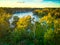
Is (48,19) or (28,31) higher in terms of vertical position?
(48,19)

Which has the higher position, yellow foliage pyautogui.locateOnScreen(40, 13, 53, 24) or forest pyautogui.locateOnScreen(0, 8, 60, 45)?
yellow foliage pyautogui.locateOnScreen(40, 13, 53, 24)

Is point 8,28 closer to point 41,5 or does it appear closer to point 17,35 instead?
point 17,35

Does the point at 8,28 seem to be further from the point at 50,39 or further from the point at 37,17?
the point at 50,39

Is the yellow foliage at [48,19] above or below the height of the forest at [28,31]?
above

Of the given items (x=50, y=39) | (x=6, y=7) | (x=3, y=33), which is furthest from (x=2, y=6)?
(x=50, y=39)

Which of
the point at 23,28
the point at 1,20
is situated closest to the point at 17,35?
the point at 23,28

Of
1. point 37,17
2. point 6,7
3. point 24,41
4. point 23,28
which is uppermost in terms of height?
point 6,7

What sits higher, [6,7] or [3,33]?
[6,7]
